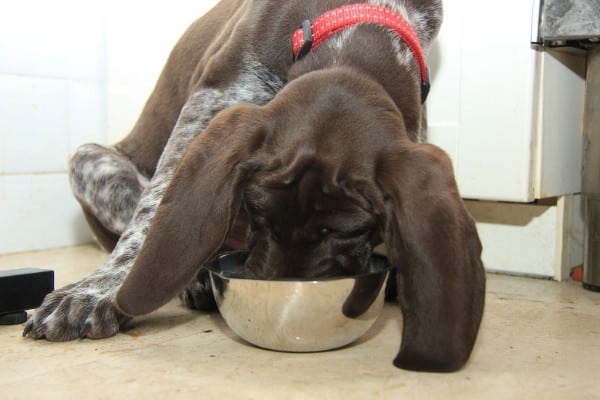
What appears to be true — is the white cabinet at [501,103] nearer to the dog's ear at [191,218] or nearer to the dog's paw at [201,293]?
the dog's paw at [201,293]

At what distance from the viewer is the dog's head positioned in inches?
67.4

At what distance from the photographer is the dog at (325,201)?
172cm

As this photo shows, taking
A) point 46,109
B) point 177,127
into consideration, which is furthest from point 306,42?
point 46,109

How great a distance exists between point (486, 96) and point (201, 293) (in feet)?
4.92

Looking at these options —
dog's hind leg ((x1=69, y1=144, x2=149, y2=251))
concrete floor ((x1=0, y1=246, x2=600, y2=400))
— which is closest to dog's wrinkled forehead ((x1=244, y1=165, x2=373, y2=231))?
concrete floor ((x1=0, y1=246, x2=600, y2=400))

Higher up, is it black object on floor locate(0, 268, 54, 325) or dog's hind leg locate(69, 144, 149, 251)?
dog's hind leg locate(69, 144, 149, 251)

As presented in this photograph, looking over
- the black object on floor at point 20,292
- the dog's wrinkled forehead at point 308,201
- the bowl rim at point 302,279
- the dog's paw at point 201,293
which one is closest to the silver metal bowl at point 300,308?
the bowl rim at point 302,279

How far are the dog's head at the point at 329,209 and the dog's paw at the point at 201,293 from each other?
0.56m

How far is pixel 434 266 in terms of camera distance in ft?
5.56

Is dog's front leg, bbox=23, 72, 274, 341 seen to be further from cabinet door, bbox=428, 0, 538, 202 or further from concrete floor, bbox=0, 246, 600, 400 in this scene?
cabinet door, bbox=428, 0, 538, 202

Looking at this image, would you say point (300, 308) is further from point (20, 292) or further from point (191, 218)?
point (20, 292)

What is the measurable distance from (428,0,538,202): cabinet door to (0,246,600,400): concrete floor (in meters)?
0.83

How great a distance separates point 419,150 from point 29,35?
2.74 m

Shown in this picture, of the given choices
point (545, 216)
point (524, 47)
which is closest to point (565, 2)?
point (524, 47)
